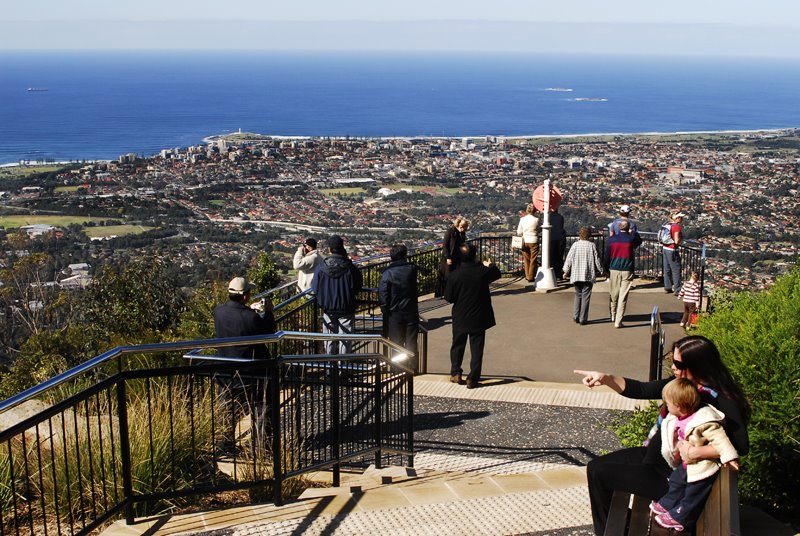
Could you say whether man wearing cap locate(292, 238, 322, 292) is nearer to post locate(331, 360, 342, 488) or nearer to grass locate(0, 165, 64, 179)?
post locate(331, 360, 342, 488)

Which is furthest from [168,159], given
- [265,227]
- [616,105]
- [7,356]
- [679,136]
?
[616,105]

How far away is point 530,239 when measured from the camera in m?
16.8

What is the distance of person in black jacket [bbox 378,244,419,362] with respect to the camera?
1077cm

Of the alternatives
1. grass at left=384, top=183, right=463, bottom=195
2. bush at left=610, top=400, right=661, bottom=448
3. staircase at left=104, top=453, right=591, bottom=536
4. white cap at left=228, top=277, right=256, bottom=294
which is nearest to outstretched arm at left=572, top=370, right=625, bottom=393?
staircase at left=104, top=453, right=591, bottom=536

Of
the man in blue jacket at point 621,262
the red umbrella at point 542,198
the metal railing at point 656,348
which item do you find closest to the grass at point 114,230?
the red umbrella at point 542,198

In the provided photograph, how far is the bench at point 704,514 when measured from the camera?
4.38 meters

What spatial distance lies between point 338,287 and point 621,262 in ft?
16.3

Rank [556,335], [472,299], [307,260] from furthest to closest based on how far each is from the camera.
Answer: [556,335]
[307,260]
[472,299]

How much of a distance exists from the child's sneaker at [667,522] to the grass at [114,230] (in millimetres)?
46918

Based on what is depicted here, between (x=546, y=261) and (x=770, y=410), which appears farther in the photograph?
(x=546, y=261)

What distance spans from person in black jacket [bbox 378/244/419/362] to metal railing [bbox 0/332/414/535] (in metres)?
2.34

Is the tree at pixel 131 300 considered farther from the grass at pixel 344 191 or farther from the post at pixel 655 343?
the grass at pixel 344 191

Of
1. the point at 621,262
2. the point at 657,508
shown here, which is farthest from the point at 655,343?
the point at 657,508

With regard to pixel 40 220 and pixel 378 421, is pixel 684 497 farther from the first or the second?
pixel 40 220
